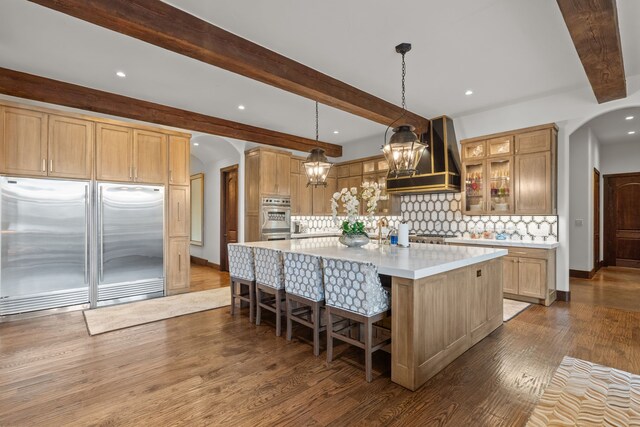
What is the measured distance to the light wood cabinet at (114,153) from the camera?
14.7 feet

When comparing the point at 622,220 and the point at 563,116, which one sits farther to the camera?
the point at 622,220

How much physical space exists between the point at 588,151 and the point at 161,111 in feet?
25.4

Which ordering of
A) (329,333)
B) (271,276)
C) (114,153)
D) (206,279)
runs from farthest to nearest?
(206,279) → (114,153) → (271,276) → (329,333)

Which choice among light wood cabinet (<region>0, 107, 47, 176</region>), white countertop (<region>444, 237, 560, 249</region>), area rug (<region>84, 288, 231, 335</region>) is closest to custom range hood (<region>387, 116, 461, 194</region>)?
white countertop (<region>444, 237, 560, 249</region>)

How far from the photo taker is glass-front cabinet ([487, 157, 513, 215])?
491cm

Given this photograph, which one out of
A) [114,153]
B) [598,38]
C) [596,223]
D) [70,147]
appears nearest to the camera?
[598,38]

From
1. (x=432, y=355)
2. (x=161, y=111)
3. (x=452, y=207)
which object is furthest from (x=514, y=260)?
(x=161, y=111)

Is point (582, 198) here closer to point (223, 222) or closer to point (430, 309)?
point (430, 309)

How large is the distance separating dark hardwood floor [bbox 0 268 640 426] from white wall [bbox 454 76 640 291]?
1.26 m

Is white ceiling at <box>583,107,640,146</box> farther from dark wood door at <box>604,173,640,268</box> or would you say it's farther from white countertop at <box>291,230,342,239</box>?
white countertop at <box>291,230,342,239</box>

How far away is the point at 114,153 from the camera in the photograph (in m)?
4.61

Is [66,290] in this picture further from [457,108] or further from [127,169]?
[457,108]

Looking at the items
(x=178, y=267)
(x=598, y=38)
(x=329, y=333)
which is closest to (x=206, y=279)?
(x=178, y=267)

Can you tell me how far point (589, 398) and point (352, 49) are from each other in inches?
138
